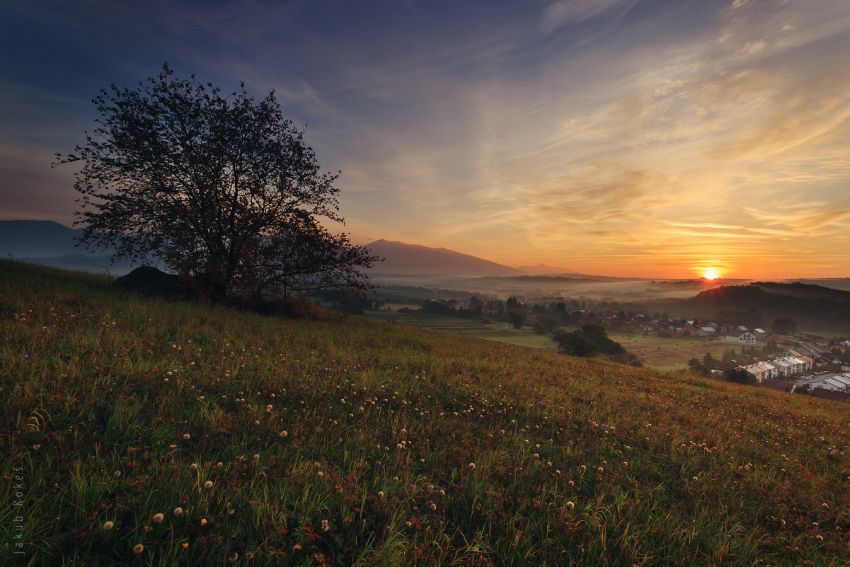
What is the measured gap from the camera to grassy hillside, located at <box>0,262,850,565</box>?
258 cm

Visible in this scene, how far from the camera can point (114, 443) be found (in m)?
3.47

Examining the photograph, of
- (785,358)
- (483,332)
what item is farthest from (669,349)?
(483,332)

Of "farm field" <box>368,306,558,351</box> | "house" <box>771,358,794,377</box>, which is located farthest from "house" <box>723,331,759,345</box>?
"farm field" <box>368,306,558,351</box>

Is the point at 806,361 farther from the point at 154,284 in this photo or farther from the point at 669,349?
the point at 154,284

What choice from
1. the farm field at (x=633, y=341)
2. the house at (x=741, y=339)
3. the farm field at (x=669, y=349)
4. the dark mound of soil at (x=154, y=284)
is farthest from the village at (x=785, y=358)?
the dark mound of soil at (x=154, y=284)

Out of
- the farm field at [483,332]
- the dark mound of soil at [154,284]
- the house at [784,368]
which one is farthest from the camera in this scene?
the house at [784,368]

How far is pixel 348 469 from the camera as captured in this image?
3.77 m

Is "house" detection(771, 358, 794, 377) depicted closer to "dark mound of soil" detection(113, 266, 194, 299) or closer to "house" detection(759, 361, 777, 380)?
"house" detection(759, 361, 777, 380)

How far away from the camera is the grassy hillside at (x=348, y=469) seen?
8.47 ft

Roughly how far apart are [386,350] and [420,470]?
7622 millimetres

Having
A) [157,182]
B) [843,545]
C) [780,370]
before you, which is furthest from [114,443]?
[780,370]

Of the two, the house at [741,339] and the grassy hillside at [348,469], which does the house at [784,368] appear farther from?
the grassy hillside at [348,469]

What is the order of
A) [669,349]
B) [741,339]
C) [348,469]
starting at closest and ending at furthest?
[348,469] < [669,349] < [741,339]

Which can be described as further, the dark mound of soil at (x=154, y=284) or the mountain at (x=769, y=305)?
the mountain at (x=769, y=305)
